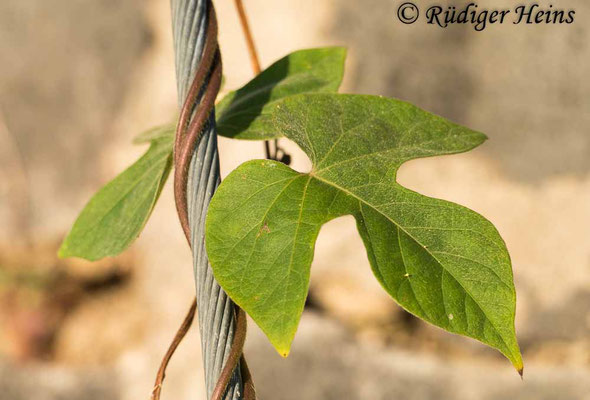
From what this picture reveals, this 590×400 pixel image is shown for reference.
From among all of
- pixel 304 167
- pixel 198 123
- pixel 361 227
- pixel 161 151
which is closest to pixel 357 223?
pixel 361 227

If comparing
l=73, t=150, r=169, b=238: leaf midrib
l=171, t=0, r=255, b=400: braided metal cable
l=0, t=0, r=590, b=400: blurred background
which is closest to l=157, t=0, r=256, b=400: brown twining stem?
l=171, t=0, r=255, b=400: braided metal cable

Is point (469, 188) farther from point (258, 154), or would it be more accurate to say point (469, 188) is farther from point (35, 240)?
point (35, 240)

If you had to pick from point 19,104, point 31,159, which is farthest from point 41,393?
point 19,104

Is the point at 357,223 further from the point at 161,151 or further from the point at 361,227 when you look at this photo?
the point at 161,151

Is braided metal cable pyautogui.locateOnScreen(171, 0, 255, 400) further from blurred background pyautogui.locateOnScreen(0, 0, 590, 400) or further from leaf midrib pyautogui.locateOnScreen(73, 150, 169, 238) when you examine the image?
blurred background pyautogui.locateOnScreen(0, 0, 590, 400)

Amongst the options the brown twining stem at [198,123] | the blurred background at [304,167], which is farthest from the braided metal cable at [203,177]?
the blurred background at [304,167]

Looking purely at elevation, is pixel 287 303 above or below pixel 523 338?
above

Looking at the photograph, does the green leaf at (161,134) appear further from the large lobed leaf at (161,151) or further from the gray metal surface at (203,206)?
the gray metal surface at (203,206)
